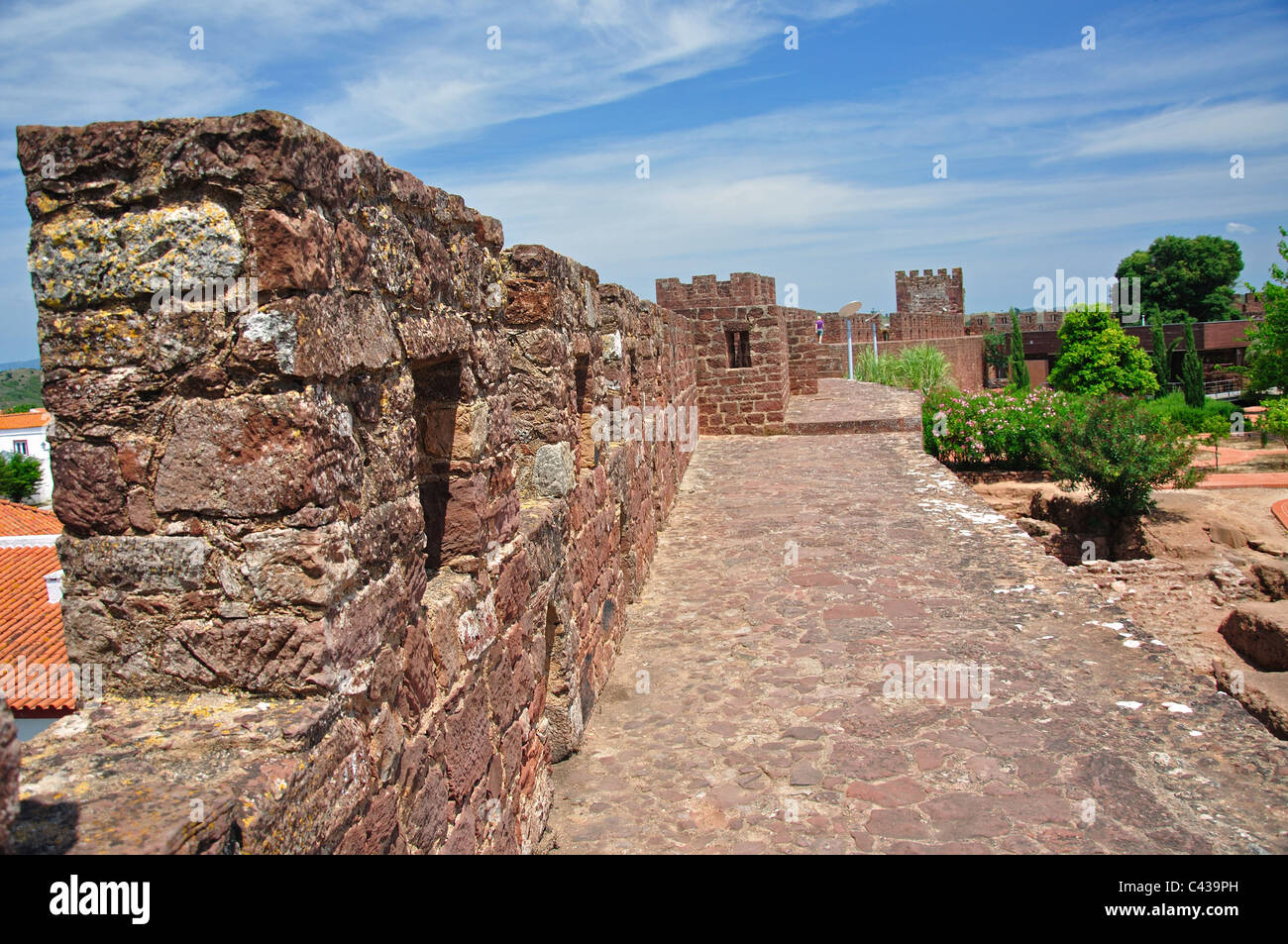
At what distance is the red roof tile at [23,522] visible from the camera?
1584cm

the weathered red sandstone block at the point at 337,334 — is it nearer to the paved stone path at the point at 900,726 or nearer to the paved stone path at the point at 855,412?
the paved stone path at the point at 900,726

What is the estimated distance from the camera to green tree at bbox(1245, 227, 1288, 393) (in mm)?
25109

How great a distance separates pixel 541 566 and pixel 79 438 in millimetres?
2146

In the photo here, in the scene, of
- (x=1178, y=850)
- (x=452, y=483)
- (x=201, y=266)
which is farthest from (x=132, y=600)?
(x=1178, y=850)

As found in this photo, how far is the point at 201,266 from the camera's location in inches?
70.9

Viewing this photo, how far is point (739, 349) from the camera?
49.1 ft

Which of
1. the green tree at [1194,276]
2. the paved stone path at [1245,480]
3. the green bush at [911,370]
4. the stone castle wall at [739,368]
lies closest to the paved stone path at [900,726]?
the stone castle wall at [739,368]

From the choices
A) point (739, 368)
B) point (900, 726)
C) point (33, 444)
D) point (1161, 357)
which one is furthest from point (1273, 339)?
point (33, 444)

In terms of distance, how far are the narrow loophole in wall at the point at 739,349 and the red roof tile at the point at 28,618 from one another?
10064mm

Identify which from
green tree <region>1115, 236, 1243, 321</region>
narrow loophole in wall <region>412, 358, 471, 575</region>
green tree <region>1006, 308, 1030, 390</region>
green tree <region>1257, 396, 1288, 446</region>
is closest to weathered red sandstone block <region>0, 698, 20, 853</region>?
narrow loophole in wall <region>412, 358, 471, 575</region>

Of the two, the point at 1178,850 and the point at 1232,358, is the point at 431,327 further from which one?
the point at 1232,358

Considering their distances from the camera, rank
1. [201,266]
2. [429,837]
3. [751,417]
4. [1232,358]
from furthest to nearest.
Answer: [1232,358] < [751,417] < [429,837] < [201,266]

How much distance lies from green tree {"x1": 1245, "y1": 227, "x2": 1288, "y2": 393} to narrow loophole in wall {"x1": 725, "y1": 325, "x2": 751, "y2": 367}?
19.1 meters

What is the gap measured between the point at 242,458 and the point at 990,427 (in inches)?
562
